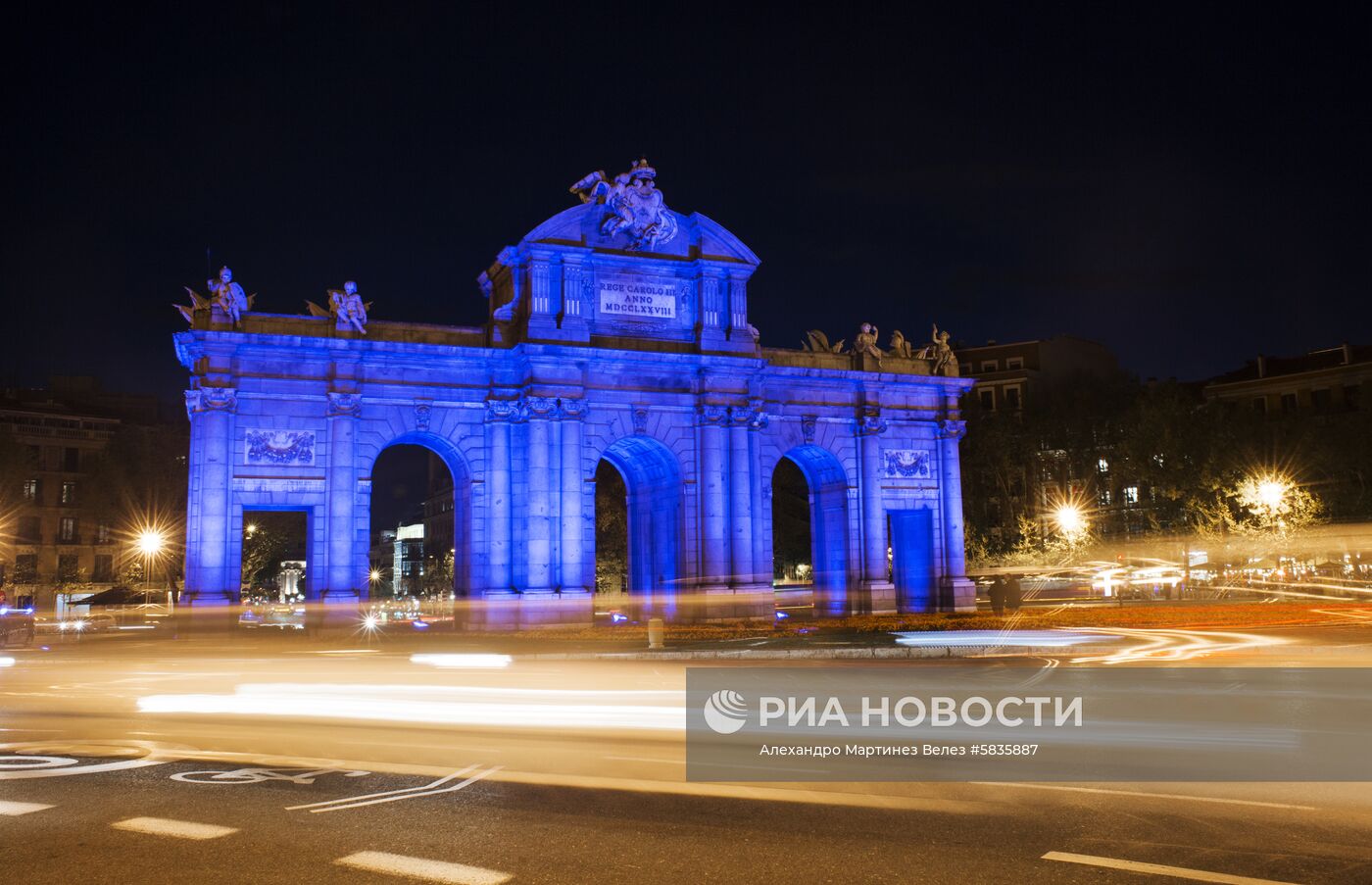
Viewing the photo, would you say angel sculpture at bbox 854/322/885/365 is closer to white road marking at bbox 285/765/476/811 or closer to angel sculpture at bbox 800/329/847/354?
angel sculpture at bbox 800/329/847/354

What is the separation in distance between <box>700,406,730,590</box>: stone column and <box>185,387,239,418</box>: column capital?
55.1 ft

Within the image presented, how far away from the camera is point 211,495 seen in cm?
3675

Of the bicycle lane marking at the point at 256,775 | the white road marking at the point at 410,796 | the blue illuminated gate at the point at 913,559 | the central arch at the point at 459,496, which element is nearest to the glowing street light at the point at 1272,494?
the blue illuminated gate at the point at 913,559

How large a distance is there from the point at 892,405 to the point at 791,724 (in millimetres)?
35236

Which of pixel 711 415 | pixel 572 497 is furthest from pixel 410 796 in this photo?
pixel 711 415

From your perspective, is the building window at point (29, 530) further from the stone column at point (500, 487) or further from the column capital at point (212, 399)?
the stone column at point (500, 487)

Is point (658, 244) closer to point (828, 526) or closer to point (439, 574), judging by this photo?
point (828, 526)

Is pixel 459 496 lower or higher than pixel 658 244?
lower

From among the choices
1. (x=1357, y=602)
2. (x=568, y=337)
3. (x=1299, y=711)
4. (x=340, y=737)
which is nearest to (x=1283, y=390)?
(x=1357, y=602)

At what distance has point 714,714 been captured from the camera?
1392 centimetres

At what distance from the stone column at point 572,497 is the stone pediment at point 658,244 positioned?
19.8 feet

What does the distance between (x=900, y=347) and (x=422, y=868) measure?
43452mm

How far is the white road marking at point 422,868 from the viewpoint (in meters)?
7.29
